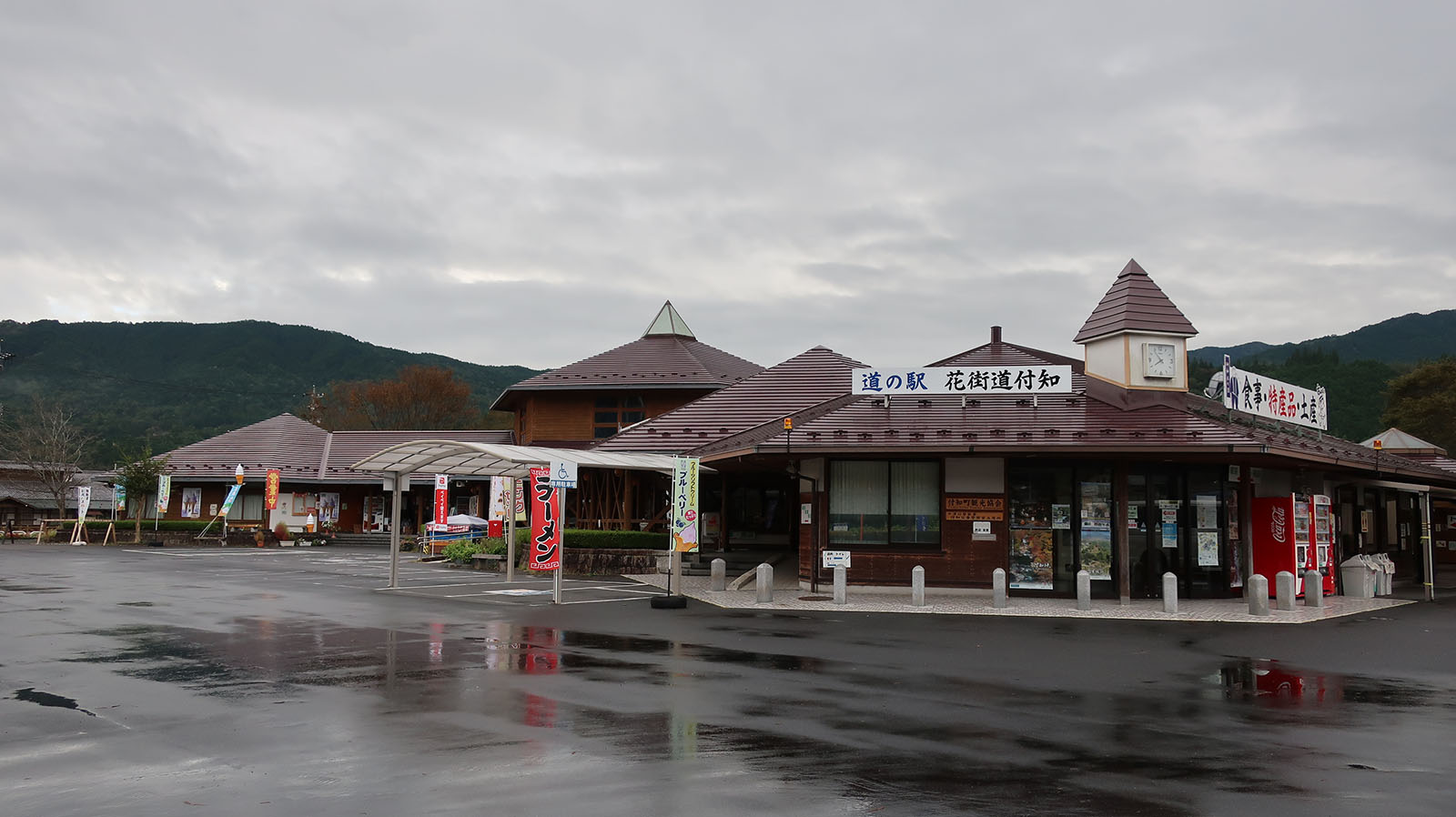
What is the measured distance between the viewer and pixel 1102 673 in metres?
10.8

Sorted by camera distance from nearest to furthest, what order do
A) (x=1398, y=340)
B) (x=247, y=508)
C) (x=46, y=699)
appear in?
(x=46, y=699) → (x=247, y=508) → (x=1398, y=340)

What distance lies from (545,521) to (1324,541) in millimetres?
15776

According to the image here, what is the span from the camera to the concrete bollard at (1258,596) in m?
16.8

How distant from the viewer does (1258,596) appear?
55.8 ft

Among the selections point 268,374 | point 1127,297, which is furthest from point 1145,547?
point 268,374

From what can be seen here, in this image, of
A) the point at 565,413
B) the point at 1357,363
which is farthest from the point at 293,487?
the point at 1357,363

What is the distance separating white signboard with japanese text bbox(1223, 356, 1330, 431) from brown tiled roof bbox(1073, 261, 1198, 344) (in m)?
1.42

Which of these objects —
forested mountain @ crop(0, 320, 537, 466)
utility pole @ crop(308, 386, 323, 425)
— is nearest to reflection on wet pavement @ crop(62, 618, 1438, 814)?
utility pole @ crop(308, 386, 323, 425)

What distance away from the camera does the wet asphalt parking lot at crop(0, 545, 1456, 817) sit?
5.95 m

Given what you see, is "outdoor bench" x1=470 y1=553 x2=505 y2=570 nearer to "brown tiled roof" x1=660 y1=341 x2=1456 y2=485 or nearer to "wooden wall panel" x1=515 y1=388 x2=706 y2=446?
"brown tiled roof" x1=660 y1=341 x2=1456 y2=485

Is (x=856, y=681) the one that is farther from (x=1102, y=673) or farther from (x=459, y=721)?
(x=459, y=721)

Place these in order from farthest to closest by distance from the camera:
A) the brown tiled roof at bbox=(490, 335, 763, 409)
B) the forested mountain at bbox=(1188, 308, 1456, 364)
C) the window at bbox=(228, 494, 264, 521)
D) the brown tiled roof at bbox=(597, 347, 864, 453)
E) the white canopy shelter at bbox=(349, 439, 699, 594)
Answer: the forested mountain at bbox=(1188, 308, 1456, 364)
the window at bbox=(228, 494, 264, 521)
the brown tiled roof at bbox=(490, 335, 763, 409)
the brown tiled roof at bbox=(597, 347, 864, 453)
the white canopy shelter at bbox=(349, 439, 699, 594)

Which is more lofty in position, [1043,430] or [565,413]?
[565,413]

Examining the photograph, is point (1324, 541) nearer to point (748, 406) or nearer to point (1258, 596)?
point (1258, 596)
